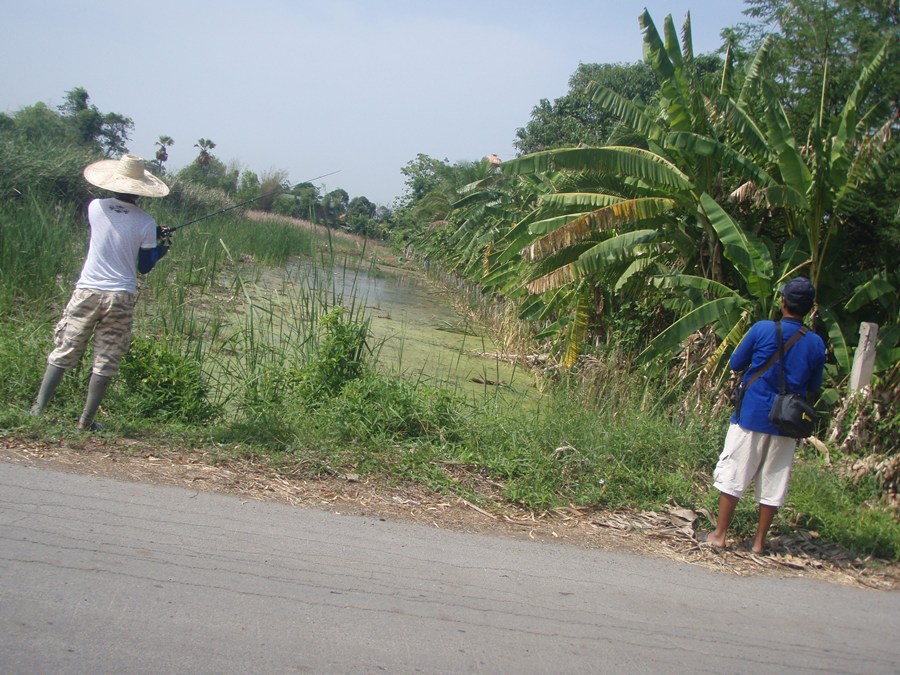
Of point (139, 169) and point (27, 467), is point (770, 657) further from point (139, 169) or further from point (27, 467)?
point (139, 169)

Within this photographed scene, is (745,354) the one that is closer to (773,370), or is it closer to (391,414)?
(773,370)

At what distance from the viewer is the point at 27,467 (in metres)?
4.96

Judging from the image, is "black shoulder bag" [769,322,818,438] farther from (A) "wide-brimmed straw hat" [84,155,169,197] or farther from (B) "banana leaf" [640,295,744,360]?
(A) "wide-brimmed straw hat" [84,155,169,197]

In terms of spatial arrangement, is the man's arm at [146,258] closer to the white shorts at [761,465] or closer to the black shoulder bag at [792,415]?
the white shorts at [761,465]

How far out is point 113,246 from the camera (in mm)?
5641

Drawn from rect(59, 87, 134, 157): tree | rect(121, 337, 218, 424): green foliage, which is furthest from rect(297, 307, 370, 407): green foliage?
rect(59, 87, 134, 157): tree

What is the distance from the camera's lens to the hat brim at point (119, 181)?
5734mm

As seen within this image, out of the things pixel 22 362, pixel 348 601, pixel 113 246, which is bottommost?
pixel 348 601

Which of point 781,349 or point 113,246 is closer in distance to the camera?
point 781,349

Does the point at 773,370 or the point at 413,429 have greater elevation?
the point at 773,370

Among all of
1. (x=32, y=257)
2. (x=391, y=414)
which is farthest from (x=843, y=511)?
(x=32, y=257)

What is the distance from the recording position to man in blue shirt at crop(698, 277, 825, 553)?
4938mm

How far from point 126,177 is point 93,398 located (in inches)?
67.2

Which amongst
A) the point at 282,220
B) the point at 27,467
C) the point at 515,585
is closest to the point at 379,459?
the point at 515,585
